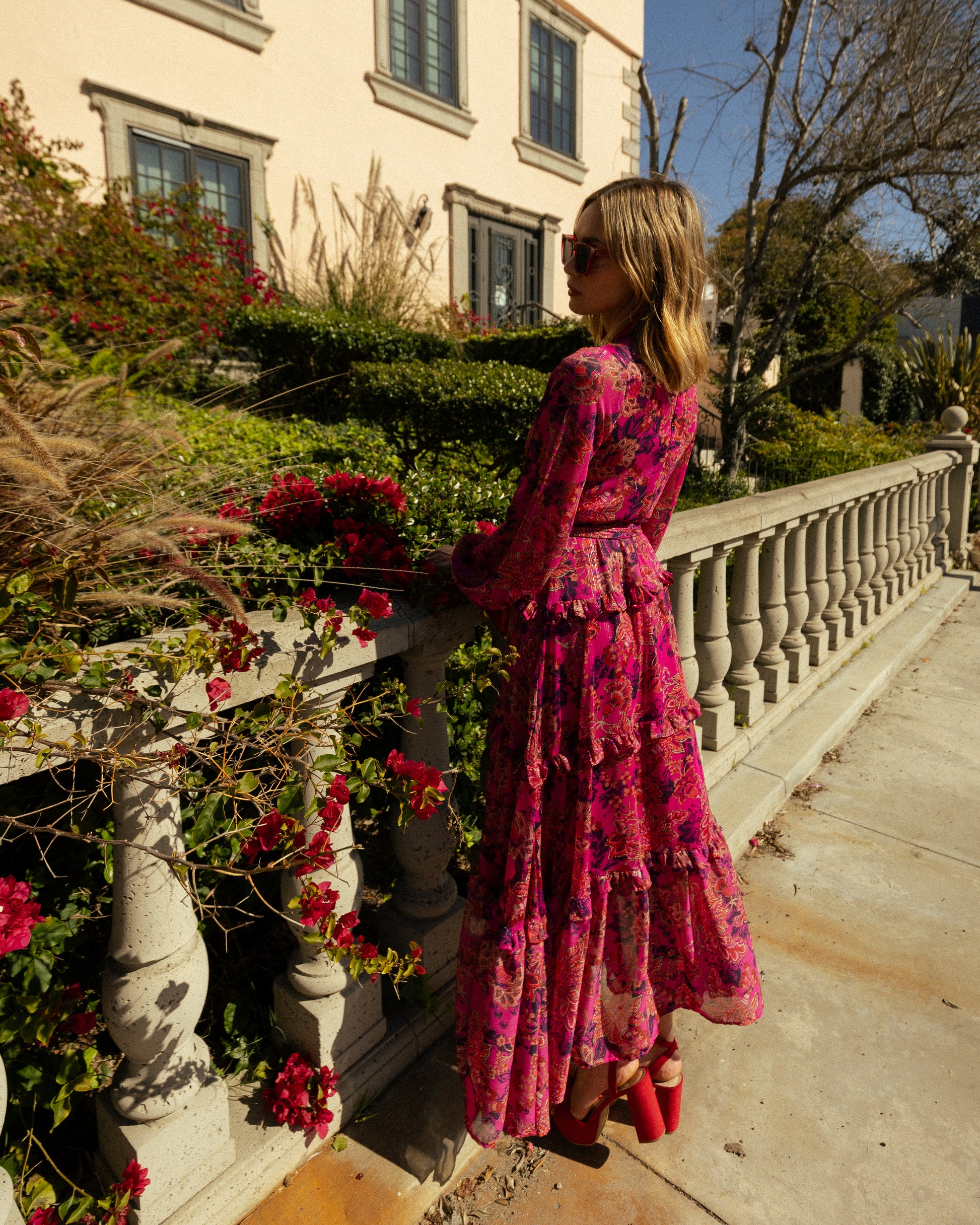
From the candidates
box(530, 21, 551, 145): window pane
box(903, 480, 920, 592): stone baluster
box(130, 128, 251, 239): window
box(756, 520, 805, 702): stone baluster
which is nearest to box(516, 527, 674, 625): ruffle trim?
box(756, 520, 805, 702): stone baluster

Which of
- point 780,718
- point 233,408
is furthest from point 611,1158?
point 233,408

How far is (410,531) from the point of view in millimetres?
1910

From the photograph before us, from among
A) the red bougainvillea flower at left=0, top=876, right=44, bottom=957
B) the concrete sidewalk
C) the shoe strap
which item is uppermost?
the red bougainvillea flower at left=0, top=876, right=44, bottom=957

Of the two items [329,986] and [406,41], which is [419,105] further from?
[329,986]

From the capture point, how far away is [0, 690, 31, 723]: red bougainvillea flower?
0.95 meters

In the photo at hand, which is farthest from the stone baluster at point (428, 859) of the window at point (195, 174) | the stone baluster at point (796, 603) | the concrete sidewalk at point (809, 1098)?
the window at point (195, 174)

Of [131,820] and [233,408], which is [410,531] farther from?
[233,408]

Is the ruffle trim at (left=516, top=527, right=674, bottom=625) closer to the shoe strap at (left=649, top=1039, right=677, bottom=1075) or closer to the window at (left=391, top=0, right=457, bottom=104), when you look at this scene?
the shoe strap at (left=649, top=1039, right=677, bottom=1075)

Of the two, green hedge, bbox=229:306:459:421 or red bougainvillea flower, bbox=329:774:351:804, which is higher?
green hedge, bbox=229:306:459:421

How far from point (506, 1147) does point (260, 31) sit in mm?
10154

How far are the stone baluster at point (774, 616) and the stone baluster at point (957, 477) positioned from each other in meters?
4.06

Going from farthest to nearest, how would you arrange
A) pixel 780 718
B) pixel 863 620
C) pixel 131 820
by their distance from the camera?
pixel 863 620 → pixel 780 718 → pixel 131 820

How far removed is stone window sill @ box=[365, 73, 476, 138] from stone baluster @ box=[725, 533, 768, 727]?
29.8 ft

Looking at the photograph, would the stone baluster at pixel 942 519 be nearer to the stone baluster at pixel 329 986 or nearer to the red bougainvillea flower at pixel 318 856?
the stone baluster at pixel 329 986
